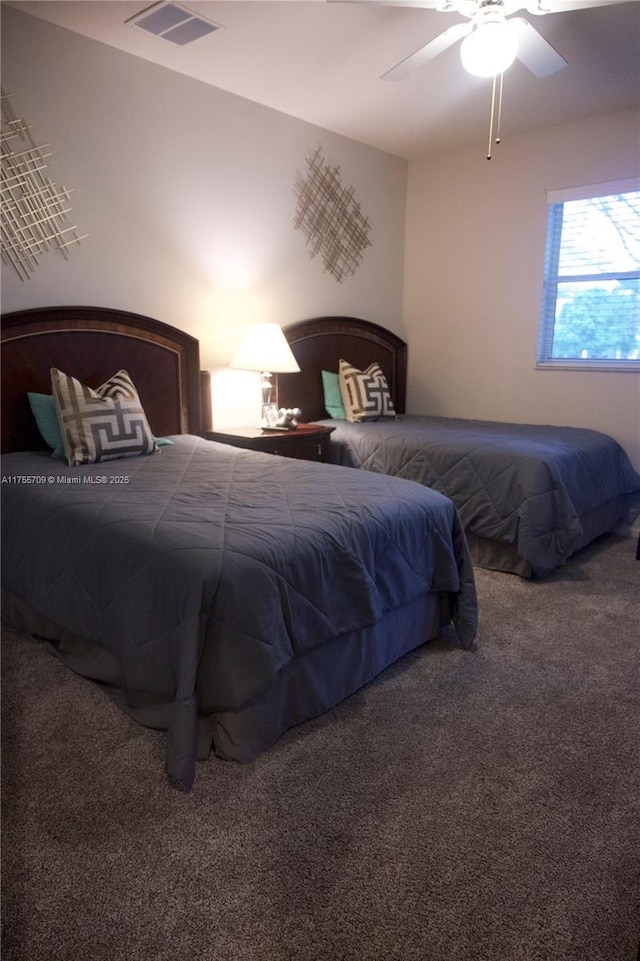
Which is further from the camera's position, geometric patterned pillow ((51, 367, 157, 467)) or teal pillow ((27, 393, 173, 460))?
teal pillow ((27, 393, 173, 460))

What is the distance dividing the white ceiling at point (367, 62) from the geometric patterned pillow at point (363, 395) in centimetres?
161

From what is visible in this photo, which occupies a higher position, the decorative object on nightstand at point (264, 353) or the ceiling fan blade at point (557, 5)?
the ceiling fan blade at point (557, 5)

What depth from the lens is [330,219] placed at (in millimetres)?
4207

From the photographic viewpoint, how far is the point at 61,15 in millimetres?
2639

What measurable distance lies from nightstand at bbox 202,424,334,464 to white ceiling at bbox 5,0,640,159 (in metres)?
1.89

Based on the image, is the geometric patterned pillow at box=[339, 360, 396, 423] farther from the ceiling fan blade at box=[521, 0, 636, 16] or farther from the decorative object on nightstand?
the ceiling fan blade at box=[521, 0, 636, 16]

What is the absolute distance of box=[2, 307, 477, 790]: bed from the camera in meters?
1.61

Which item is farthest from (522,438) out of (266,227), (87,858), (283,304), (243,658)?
(87,858)

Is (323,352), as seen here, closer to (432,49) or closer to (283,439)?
(283,439)

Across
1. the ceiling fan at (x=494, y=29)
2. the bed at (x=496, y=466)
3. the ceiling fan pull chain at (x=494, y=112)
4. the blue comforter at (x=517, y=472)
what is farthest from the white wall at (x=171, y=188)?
the ceiling fan at (x=494, y=29)

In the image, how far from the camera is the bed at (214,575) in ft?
5.29

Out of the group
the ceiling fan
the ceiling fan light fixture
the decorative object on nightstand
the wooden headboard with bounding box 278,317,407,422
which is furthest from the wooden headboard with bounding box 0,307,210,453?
the ceiling fan light fixture

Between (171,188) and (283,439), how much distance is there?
4.95 feet

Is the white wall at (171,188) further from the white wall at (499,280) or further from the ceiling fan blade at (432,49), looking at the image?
the ceiling fan blade at (432,49)
